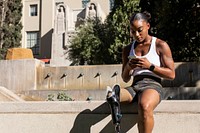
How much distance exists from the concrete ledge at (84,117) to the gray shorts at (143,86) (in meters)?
0.18

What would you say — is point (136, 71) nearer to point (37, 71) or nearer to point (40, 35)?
point (37, 71)

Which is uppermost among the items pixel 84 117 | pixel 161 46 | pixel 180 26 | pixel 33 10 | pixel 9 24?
pixel 33 10

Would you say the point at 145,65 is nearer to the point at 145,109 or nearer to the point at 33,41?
the point at 145,109

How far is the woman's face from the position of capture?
3.60m

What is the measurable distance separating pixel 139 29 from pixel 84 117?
125 centimetres

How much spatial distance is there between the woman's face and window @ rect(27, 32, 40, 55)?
32.7 metres

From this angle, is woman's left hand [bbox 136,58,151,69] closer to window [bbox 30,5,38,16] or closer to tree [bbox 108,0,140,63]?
tree [bbox 108,0,140,63]

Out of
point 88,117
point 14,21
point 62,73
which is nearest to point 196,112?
point 88,117

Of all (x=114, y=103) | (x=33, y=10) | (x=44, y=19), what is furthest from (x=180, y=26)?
(x=33, y=10)

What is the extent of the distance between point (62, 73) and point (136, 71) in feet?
36.6

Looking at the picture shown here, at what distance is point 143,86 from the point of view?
3684mm

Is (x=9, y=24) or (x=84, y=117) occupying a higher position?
(x=9, y=24)

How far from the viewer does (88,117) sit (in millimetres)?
4047

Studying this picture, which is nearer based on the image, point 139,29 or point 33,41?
point 139,29
